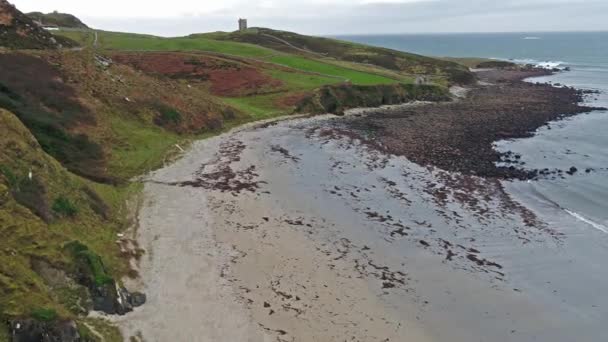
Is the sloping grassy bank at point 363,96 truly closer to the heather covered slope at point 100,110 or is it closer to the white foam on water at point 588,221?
the heather covered slope at point 100,110

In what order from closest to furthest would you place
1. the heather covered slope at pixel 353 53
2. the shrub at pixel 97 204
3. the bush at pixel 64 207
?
1. the bush at pixel 64 207
2. the shrub at pixel 97 204
3. the heather covered slope at pixel 353 53

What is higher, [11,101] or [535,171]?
[11,101]

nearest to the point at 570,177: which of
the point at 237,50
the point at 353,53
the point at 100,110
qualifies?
the point at 100,110

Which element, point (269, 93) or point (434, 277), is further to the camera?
point (269, 93)

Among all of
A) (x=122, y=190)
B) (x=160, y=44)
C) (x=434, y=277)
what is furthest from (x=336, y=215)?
(x=160, y=44)

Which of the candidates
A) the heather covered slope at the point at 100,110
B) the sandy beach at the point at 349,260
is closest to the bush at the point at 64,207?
the sandy beach at the point at 349,260

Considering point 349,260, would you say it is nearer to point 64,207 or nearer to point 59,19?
point 64,207

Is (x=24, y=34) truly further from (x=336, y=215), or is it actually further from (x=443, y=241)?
(x=443, y=241)
